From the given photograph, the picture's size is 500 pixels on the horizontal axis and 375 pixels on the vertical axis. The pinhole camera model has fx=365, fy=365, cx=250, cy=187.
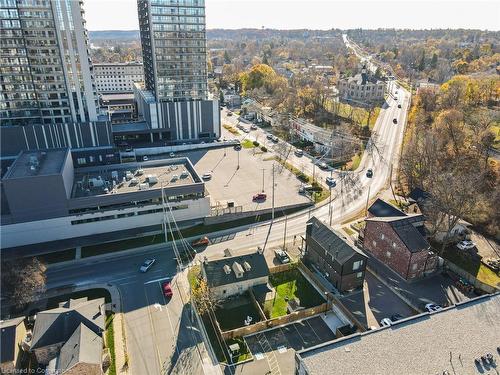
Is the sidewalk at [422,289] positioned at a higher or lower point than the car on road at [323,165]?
lower

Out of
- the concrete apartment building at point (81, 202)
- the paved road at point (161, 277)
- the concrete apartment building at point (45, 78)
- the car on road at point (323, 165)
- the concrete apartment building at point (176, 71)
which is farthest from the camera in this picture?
the concrete apartment building at point (176, 71)

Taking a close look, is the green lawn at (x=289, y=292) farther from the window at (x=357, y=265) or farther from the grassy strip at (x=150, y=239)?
the grassy strip at (x=150, y=239)

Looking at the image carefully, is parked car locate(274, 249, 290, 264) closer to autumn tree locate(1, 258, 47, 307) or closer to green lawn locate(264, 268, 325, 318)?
green lawn locate(264, 268, 325, 318)

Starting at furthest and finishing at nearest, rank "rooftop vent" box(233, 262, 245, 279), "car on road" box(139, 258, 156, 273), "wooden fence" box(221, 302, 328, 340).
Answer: "car on road" box(139, 258, 156, 273) < "rooftop vent" box(233, 262, 245, 279) < "wooden fence" box(221, 302, 328, 340)

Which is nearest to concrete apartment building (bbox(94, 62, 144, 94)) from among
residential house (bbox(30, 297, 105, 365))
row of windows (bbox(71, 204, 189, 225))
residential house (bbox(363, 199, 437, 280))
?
row of windows (bbox(71, 204, 189, 225))

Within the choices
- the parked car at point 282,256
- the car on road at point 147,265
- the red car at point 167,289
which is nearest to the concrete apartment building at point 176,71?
the car on road at point 147,265

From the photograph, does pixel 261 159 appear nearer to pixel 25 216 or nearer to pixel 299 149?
pixel 299 149

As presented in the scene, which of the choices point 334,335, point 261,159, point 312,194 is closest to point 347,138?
point 261,159
